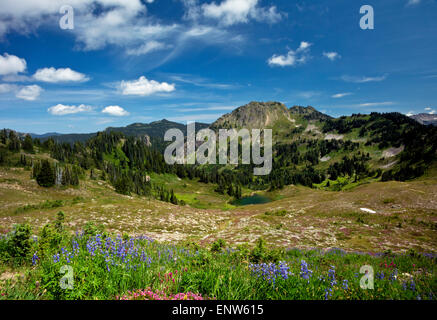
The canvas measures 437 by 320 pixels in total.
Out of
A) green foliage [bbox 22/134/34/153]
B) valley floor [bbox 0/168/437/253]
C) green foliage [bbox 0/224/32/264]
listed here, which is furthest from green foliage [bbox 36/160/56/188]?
green foliage [bbox 0/224/32/264]

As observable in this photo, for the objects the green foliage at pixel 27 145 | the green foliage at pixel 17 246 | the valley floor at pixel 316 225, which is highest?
the green foliage at pixel 27 145

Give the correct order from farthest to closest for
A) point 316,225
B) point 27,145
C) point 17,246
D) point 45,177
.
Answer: point 27,145
point 45,177
point 316,225
point 17,246

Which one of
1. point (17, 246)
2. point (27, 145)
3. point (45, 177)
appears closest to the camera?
point (17, 246)

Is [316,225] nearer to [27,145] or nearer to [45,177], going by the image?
[45,177]

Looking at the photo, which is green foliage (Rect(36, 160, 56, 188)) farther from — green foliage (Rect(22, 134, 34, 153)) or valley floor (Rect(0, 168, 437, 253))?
green foliage (Rect(22, 134, 34, 153))

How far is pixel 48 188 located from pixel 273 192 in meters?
144

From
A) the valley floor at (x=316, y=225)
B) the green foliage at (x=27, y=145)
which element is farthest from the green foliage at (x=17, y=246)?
the green foliage at (x=27, y=145)

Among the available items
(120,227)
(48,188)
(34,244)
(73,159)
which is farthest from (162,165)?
(34,244)

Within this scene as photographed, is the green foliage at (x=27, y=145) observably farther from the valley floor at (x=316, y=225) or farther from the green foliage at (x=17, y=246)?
the green foliage at (x=17, y=246)

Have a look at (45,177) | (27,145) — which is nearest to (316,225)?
(45,177)

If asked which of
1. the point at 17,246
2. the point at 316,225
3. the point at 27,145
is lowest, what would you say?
the point at 316,225
